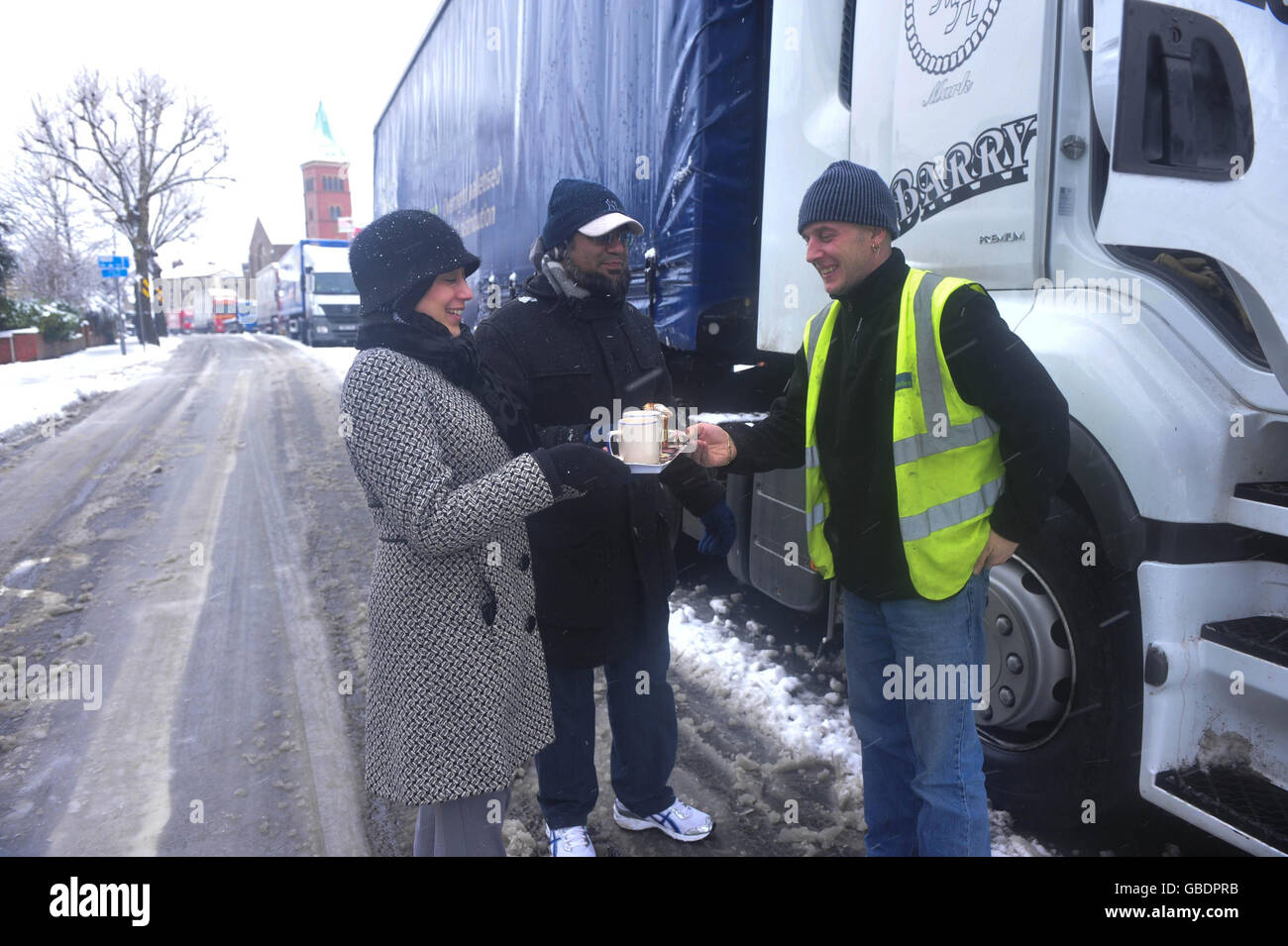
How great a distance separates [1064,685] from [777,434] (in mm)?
1085

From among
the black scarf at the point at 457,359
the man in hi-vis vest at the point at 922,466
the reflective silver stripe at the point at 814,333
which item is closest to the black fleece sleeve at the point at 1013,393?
the man in hi-vis vest at the point at 922,466

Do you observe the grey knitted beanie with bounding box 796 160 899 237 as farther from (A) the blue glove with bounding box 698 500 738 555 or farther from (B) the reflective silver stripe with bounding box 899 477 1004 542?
(A) the blue glove with bounding box 698 500 738 555

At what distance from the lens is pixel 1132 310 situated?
2.31m

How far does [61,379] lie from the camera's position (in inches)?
692

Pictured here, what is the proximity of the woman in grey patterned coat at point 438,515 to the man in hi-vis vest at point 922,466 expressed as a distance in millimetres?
669

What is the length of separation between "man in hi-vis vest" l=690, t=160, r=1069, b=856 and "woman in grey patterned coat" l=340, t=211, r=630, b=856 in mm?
669

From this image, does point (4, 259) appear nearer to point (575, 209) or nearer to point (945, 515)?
point (575, 209)

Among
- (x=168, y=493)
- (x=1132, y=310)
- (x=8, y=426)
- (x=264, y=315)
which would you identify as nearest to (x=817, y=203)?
(x=1132, y=310)

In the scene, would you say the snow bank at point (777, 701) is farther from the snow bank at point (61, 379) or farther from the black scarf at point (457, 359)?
the snow bank at point (61, 379)

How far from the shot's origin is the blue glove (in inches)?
113

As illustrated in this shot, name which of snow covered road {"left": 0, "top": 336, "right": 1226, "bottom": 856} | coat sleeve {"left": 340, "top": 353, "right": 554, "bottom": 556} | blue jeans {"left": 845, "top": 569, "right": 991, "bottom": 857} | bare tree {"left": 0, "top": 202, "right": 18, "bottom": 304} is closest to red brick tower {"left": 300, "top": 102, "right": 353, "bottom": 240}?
bare tree {"left": 0, "top": 202, "right": 18, "bottom": 304}

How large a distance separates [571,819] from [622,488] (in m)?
1.03

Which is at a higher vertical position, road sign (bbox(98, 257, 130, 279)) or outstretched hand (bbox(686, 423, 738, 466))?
road sign (bbox(98, 257, 130, 279))
